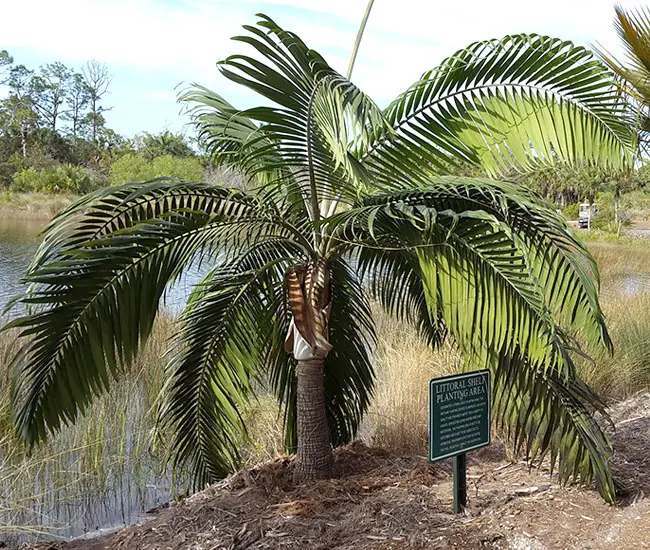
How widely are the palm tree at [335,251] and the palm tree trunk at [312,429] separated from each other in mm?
12

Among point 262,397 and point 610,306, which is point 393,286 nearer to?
point 262,397

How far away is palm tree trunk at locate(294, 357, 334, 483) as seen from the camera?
3955 mm

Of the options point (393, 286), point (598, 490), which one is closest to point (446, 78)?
point (393, 286)

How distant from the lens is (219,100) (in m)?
4.61

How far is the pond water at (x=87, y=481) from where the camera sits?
484cm

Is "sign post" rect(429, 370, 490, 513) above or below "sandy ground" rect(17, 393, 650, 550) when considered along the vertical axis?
above

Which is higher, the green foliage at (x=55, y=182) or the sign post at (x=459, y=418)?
the green foliage at (x=55, y=182)

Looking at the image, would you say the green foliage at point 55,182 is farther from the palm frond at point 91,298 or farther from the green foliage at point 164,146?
the palm frond at point 91,298

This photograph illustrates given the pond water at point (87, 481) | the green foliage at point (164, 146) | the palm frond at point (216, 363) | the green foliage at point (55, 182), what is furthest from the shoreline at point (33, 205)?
the palm frond at point (216, 363)

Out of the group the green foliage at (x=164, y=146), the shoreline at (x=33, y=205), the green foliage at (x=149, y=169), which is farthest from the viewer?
the green foliage at (x=164, y=146)

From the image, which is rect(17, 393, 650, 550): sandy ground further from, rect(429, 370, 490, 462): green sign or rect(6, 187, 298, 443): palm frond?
rect(6, 187, 298, 443): palm frond

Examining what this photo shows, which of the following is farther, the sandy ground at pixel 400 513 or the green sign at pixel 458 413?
the green sign at pixel 458 413

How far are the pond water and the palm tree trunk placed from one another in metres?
1.14

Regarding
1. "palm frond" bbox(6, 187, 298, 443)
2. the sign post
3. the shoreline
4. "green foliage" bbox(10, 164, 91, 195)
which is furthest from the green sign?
"green foliage" bbox(10, 164, 91, 195)
